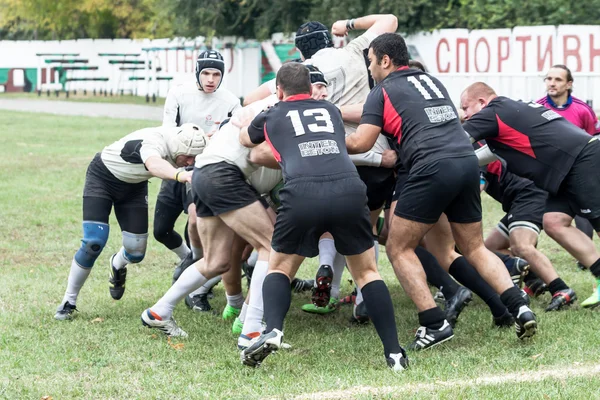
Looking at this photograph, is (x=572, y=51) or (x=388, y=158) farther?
(x=572, y=51)

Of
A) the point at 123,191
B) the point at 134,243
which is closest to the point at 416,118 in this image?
the point at 123,191

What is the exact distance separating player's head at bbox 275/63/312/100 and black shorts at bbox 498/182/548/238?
8.80 feet

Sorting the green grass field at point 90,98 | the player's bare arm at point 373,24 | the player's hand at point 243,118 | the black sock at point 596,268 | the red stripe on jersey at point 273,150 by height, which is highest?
the player's bare arm at point 373,24

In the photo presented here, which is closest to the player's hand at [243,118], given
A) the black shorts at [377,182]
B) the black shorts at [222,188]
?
the black shorts at [222,188]

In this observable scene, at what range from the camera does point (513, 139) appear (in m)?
6.88

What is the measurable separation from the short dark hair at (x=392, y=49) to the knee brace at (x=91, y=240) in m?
2.78

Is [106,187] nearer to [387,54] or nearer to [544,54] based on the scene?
[387,54]

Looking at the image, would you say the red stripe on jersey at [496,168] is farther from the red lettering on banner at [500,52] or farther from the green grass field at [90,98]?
the green grass field at [90,98]

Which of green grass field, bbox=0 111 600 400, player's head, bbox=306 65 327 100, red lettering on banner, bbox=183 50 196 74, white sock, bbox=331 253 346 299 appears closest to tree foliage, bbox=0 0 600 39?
red lettering on banner, bbox=183 50 196 74

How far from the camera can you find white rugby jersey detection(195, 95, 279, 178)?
6621mm

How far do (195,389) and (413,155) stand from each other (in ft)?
6.95

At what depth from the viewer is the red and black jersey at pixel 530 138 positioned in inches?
267

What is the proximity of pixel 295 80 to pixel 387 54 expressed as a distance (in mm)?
769

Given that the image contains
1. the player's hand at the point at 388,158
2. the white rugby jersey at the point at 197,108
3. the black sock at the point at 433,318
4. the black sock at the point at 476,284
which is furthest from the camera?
the white rugby jersey at the point at 197,108
